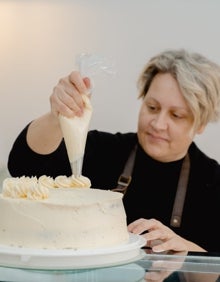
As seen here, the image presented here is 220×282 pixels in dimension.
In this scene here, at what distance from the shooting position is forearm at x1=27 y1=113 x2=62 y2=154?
1.04m

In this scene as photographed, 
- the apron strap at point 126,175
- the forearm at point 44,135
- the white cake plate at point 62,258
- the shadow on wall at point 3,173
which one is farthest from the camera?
the shadow on wall at point 3,173

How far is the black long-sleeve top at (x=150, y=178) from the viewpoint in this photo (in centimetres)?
119

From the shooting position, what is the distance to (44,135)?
3.51 ft

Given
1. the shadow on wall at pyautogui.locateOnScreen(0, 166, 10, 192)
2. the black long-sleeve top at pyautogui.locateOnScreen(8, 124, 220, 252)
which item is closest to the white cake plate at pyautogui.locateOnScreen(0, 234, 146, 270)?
the black long-sleeve top at pyautogui.locateOnScreen(8, 124, 220, 252)

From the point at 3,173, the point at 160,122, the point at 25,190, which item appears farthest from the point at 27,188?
the point at 3,173

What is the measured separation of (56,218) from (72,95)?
0.25 metres

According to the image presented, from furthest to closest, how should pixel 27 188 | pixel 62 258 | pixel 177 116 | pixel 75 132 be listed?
pixel 177 116, pixel 75 132, pixel 27 188, pixel 62 258

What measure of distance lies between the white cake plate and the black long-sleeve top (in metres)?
0.60

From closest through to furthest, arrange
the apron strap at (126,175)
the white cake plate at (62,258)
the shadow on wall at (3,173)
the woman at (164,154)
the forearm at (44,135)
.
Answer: the white cake plate at (62,258), the forearm at (44,135), the woman at (164,154), the apron strap at (126,175), the shadow on wall at (3,173)

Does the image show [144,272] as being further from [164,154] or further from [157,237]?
[164,154]

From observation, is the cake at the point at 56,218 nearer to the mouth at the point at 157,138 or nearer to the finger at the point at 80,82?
the finger at the point at 80,82

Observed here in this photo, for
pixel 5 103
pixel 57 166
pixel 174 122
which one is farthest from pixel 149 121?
pixel 5 103

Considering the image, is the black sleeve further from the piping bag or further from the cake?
the cake

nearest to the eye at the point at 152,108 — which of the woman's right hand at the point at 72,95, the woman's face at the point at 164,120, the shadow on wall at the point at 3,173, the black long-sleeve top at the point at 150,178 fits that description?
the woman's face at the point at 164,120
